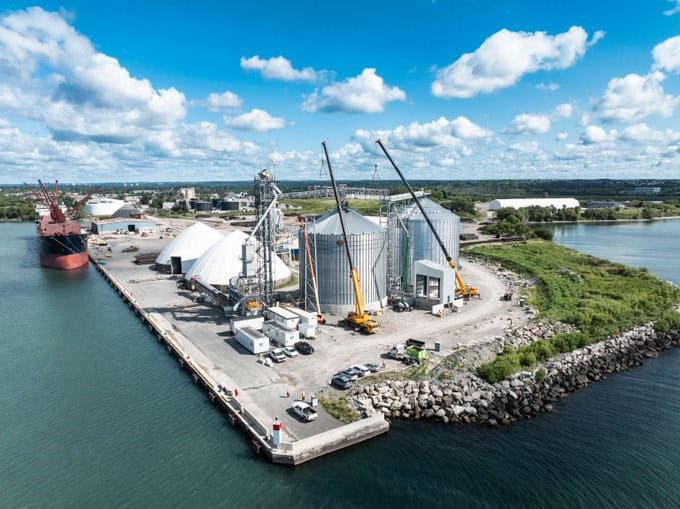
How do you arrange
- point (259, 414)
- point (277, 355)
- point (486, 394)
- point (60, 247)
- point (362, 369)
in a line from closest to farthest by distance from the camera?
point (259, 414), point (486, 394), point (362, 369), point (277, 355), point (60, 247)

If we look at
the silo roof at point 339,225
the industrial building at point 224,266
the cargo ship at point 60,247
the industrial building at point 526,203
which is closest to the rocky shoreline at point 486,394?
the silo roof at point 339,225

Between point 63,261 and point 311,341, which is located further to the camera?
point 63,261

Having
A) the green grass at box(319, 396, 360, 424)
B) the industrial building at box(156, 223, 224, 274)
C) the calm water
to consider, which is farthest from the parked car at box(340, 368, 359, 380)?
the industrial building at box(156, 223, 224, 274)

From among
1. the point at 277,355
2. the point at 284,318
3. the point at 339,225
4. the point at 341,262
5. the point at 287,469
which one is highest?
the point at 339,225

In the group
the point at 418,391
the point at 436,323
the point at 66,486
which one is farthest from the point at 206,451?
the point at 436,323

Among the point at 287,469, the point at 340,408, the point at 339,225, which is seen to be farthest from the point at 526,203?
the point at 287,469

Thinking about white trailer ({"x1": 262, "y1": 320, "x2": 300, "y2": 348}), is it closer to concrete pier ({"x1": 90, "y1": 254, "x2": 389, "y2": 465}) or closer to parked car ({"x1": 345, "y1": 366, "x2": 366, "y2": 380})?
concrete pier ({"x1": 90, "y1": 254, "x2": 389, "y2": 465})

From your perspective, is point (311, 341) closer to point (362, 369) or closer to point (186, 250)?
point (362, 369)
